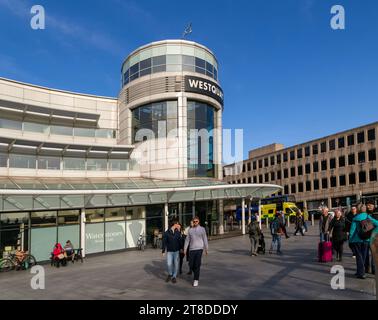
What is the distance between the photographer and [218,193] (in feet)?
88.8

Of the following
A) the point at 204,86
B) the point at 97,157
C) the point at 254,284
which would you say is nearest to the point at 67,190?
the point at 97,157

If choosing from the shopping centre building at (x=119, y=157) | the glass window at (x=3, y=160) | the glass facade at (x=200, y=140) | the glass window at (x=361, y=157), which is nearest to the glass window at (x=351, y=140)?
the glass window at (x=361, y=157)

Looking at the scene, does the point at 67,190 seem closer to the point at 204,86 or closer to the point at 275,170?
the point at 204,86

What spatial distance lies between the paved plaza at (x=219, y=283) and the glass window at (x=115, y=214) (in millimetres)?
7399

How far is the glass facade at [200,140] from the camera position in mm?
28766

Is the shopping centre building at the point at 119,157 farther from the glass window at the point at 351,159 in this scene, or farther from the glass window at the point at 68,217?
the glass window at the point at 351,159

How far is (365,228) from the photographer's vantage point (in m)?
8.74

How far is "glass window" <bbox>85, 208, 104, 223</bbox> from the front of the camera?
70.0 ft

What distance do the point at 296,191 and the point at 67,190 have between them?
180 feet

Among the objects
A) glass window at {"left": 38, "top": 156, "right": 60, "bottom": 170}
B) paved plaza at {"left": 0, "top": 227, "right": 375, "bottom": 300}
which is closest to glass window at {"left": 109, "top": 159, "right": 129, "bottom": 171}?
glass window at {"left": 38, "top": 156, "right": 60, "bottom": 170}

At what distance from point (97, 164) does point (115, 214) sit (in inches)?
238
